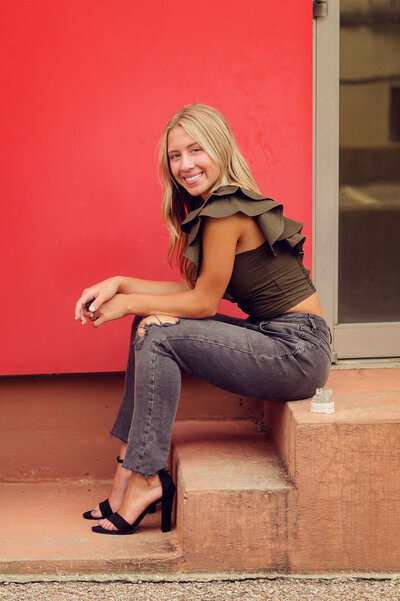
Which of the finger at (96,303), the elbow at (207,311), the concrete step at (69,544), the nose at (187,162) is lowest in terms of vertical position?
the concrete step at (69,544)

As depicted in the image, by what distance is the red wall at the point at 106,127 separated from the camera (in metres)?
3.09

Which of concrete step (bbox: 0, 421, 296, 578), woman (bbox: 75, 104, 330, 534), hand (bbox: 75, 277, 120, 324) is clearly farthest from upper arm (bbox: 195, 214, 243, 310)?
concrete step (bbox: 0, 421, 296, 578)

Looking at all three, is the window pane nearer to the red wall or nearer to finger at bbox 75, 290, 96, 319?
the red wall

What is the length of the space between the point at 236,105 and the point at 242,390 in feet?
4.45

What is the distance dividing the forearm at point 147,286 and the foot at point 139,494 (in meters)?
0.77

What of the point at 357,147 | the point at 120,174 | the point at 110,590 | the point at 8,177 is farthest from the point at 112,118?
A: the point at 110,590

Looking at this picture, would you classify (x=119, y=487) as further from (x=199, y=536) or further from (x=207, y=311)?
(x=207, y=311)

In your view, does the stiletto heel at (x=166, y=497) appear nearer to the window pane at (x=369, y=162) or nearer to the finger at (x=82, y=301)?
the finger at (x=82, y=301)

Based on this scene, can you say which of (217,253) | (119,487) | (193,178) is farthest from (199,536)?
(193,178)

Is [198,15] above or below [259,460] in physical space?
above

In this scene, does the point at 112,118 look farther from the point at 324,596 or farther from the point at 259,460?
the point at 324,596

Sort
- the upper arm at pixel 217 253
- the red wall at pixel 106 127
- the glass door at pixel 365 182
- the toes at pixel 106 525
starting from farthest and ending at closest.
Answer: the glass door at pixel 365 182
the red wall at pixel 106 127
the toes at pixel 106 525
the upper arm at pixel 217 253

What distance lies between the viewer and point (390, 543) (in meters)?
2.49

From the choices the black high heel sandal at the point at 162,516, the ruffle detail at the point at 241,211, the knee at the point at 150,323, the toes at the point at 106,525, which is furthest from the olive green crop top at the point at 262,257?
the toes at the point at 106,525
